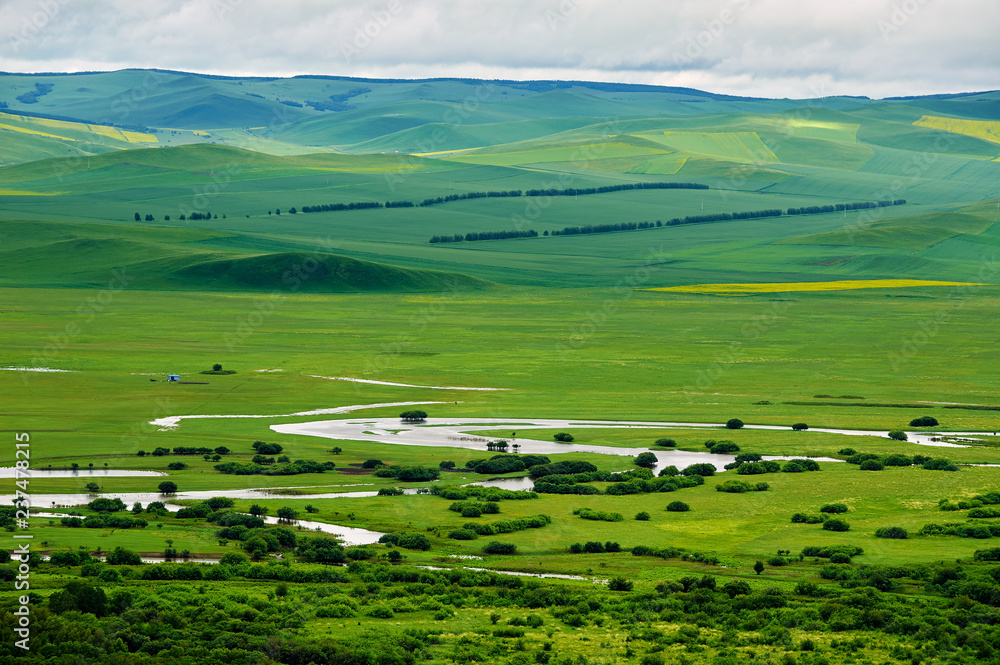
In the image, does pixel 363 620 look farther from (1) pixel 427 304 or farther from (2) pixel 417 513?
(1) pixel 427 304

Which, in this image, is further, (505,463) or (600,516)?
(505,463)

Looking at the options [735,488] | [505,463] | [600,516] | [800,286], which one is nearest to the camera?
[600,516]

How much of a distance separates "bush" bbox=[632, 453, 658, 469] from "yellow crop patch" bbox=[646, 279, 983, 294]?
358 feet

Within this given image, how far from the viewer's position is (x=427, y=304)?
176 meters

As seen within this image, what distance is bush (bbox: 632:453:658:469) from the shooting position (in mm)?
80375

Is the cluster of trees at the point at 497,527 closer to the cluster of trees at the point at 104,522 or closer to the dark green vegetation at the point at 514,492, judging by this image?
the dark green vegetation at the point at 514,492

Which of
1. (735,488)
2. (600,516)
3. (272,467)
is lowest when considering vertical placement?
(600,516)

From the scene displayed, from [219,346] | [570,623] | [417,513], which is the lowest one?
[570,623]

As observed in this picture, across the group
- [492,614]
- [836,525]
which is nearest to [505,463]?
[836,525]

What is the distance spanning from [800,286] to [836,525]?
5286 inches

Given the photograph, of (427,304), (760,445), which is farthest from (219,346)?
(760,445)

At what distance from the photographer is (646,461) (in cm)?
8056

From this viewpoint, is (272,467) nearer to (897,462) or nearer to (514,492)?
(514,492)

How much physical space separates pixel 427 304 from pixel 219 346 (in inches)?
1890
